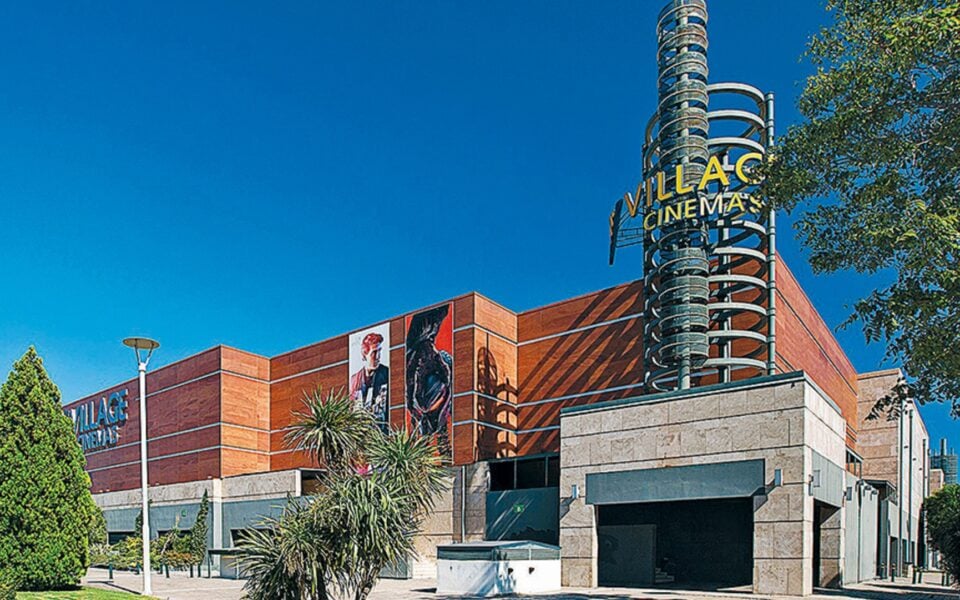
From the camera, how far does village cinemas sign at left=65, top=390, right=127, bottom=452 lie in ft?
207

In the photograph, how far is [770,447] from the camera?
83.0ft

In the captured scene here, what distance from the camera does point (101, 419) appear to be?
65188 millimetres

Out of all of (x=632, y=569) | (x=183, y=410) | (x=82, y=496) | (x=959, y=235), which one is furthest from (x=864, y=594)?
(x=183, y=410)

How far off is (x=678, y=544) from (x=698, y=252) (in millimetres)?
12341

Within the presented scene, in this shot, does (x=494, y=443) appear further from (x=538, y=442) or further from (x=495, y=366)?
(x=495, y=366)

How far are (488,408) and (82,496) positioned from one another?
20.3 metres

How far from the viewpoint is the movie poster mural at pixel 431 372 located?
42.2 metres

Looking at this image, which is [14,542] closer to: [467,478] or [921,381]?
[467,478]

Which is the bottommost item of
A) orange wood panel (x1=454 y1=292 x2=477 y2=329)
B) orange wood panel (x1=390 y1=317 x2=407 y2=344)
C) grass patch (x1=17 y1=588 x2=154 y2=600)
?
grass patch (x1=17 y1=588 x2=154 y2=600)

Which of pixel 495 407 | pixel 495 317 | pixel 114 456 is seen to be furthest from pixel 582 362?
pixel 114 456

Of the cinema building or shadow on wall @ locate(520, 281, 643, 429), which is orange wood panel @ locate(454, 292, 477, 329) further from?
shadow on wall @ locate(520, 281, 643, 429)

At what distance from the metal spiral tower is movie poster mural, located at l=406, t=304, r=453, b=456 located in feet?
36.7

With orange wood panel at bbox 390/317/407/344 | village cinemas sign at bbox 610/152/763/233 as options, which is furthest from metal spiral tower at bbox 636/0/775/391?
orange wood panel at bbox 390/317/407/344

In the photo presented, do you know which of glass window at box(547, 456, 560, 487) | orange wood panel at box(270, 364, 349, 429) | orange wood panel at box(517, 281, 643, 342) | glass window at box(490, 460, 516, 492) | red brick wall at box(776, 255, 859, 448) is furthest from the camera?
orange wood panel at box(270, 364, 349, 429)
